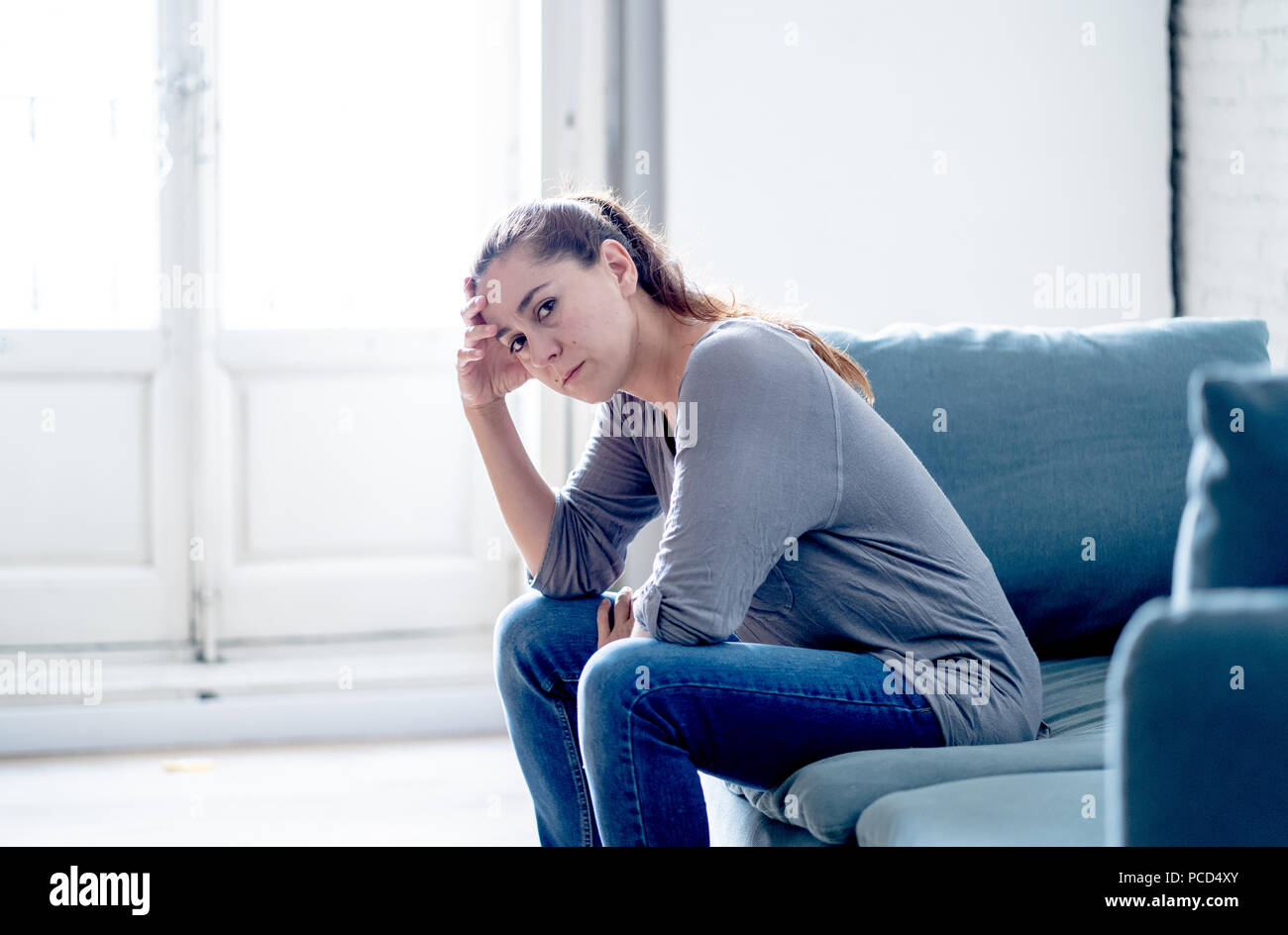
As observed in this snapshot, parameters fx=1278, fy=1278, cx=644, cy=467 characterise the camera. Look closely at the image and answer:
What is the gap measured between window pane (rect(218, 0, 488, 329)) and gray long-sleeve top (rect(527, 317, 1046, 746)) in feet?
6.62

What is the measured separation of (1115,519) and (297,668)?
205 cm

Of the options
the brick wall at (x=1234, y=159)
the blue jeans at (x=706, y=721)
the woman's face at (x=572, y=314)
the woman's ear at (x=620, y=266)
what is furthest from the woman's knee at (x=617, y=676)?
the brick wall at (x=1234, y=159)

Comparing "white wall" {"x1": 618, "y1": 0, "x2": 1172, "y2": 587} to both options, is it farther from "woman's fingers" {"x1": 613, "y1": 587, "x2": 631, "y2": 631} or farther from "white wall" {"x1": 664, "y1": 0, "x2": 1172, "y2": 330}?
"woman's fingers" {"x1": 613, "y1": 587, "x2": 631, "y2": 631}

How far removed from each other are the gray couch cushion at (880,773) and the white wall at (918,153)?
5.37ft

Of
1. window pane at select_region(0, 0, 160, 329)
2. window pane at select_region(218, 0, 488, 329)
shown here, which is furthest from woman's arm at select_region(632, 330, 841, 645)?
window pane at select_region(0, 0, 160, 329)

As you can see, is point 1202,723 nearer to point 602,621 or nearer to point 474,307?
point 602,621

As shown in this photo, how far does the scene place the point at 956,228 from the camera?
9.69ft

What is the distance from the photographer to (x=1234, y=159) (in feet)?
9.34

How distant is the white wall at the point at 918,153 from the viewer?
2830 millimetres

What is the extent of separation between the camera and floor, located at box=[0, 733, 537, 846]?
230 centimetres

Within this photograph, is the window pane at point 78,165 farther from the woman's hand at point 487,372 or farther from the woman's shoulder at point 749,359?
the woman's shoulder at point 749,359

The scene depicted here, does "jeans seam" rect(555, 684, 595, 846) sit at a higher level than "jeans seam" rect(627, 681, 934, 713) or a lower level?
lower
